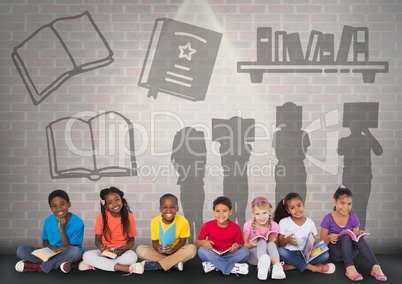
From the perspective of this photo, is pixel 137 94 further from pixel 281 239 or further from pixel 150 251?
pixel 281 239

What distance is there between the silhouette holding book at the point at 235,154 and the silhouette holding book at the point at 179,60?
0.40 m

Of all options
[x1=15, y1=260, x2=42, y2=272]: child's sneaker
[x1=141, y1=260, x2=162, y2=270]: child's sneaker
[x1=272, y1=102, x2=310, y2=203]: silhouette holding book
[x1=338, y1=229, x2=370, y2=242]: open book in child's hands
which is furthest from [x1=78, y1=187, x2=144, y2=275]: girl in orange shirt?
[x1=338, y1=229, x2=370, y2=242]: open book in child's hands

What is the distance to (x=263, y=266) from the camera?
12.9 feet

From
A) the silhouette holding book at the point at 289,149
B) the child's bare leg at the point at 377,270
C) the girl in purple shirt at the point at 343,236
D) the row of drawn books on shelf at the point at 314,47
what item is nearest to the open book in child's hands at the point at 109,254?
the silhouette holding book at the point at 289,149

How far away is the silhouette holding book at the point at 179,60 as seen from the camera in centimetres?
485


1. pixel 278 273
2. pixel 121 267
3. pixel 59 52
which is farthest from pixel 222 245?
pixel 59 52

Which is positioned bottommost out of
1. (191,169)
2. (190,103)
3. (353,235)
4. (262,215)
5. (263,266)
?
(263,266)

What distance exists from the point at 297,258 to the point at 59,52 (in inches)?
121

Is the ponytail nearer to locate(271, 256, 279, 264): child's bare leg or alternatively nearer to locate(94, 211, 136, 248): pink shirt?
locate(271, 256, 279, 264): child's bare leg

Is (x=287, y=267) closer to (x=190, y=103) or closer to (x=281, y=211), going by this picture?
(x=281, y=211)

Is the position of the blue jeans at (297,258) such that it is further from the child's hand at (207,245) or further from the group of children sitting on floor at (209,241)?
the child's hand at (207,245)

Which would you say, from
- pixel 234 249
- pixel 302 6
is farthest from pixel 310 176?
pixel 302 6

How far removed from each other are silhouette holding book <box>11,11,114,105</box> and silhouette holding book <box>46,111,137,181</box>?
459 mm

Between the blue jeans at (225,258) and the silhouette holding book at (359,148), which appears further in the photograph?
the silhouette holding book at (359,148)
